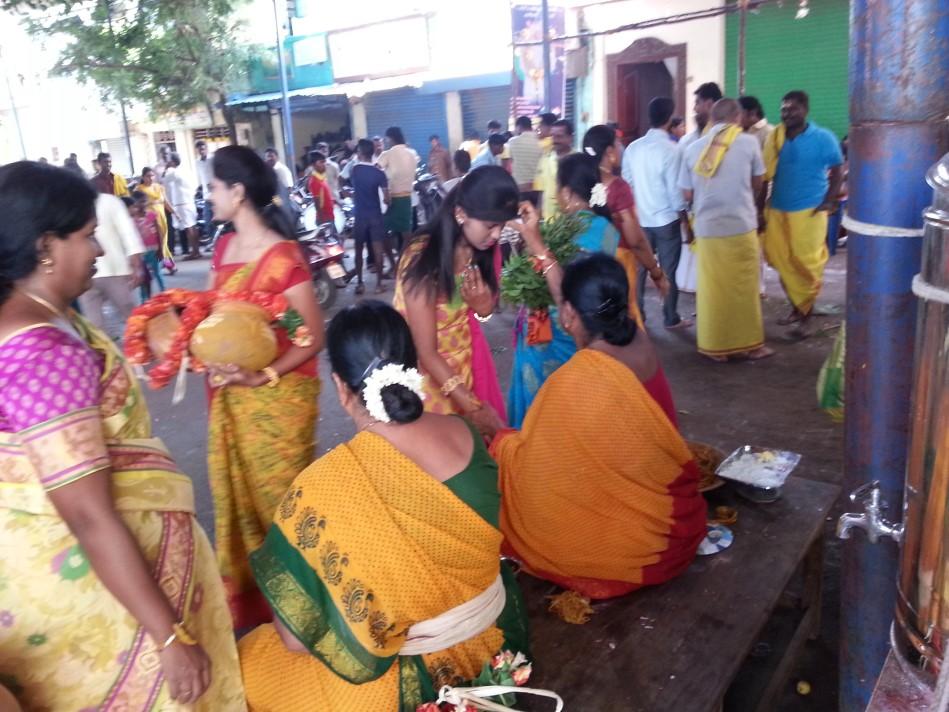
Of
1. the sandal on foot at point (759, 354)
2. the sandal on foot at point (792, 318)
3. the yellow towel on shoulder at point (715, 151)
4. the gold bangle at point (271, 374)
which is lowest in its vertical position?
the sandal on foot at point (759, 354)

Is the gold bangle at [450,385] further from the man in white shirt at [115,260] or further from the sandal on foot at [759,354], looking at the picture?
the man in white shirt at [115,260]

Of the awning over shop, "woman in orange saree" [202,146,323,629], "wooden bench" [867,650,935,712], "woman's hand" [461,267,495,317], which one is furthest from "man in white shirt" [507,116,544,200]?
"wooden bench" [867,650,935,712]

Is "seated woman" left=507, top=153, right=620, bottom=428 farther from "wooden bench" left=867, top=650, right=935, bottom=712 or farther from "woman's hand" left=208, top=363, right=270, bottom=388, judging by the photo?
"wooden bench" left=867, top=650, right=935, bottom=712

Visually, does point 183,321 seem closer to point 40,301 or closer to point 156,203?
point 40,301

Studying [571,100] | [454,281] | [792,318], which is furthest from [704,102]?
[571,100]

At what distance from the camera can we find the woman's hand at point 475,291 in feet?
9.90

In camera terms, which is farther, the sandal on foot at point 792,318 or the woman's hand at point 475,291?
the sandal on foot at point 792,318

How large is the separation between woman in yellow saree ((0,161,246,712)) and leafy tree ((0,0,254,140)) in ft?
52.2

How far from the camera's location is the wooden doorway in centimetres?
1214

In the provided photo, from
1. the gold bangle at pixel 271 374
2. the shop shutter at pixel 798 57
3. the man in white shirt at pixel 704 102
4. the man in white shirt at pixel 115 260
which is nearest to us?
the gold bangle at pixel 271 374

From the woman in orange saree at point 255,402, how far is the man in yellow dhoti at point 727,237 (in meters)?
3.84

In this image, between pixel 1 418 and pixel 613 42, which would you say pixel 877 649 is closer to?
pixel 1 418

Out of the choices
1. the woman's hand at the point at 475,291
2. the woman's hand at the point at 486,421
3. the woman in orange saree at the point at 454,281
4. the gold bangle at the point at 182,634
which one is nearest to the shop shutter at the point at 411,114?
the woman's hand at the point at 475,291

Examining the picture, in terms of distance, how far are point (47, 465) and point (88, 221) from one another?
0.51 metres
